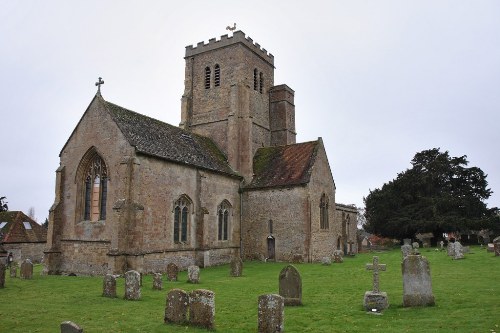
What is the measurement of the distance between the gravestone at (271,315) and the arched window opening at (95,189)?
16.2 meters

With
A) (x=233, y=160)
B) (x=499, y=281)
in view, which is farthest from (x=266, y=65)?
(x=499, y=281)

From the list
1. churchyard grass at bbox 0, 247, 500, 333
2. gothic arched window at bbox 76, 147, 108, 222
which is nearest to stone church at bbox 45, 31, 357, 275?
gothic arched window at bbox 76, 147, 108, 222

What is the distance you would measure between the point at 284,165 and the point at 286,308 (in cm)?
2061

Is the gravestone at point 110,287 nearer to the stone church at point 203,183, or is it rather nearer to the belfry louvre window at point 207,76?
the stone church at point 203,183

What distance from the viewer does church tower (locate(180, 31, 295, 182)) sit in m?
33.6

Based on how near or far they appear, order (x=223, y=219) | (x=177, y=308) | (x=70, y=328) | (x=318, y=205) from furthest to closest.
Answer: (x=318, y=205) < (x=223, y=219) < (x=177, y=308) < (x=70, y=328)

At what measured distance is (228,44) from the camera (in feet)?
117

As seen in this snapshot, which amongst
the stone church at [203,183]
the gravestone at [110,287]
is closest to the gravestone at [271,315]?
the gravestone at [110,287]

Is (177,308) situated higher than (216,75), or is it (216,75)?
(216,75)

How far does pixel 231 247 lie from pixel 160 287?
14.1 m

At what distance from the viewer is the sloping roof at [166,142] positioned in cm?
2331

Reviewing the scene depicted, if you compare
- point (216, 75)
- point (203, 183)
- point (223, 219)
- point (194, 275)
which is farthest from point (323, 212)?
point (194, 275)

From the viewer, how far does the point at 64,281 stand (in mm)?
19328

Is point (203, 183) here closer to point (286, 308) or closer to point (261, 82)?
point (261, 82)
